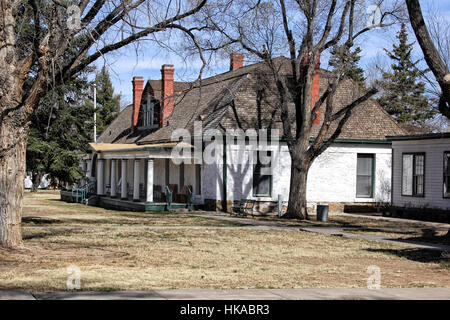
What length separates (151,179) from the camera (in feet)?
101

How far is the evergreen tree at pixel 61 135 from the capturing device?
29516 millimetres

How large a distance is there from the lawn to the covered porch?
31.4 ft

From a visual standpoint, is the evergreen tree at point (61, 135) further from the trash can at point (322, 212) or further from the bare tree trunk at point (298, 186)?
the trash can at point (322, 212)

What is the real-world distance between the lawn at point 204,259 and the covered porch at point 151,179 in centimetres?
957

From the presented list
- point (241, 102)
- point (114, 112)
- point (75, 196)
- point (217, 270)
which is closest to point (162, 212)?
point (241, 102)

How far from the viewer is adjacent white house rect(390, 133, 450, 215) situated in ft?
89.4

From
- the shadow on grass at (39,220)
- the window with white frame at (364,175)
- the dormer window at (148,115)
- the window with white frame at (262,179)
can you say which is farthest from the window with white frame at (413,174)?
the shadow on grass at (39,220)

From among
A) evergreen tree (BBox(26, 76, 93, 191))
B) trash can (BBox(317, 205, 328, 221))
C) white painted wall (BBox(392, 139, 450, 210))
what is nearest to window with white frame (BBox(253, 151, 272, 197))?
trash can (BBox(317, 205, 328, 221))

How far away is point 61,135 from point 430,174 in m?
19.5

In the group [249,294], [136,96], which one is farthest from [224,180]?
[249,294]

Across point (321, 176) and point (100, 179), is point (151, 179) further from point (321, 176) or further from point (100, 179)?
point (100, 179)

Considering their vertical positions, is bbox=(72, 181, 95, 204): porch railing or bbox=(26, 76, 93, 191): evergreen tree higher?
bbox=(26, 76, 93, 191): evergreen tree

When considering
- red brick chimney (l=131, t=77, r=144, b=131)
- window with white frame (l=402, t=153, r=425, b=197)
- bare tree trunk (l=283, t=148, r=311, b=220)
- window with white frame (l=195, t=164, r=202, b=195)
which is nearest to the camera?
bare tree trunk (l=283, t=148, r=311, b=220)

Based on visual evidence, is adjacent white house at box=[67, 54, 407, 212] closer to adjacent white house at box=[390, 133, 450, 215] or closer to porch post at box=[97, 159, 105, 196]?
adjacent white house at box=[390, 133, 450, 215]
